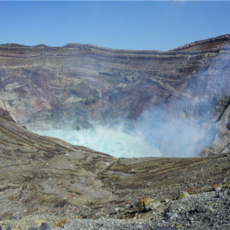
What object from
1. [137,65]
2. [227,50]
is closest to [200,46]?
[227,50]

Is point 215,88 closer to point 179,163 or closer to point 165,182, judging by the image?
point 179,163

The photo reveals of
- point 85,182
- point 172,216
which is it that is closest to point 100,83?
point 85,182

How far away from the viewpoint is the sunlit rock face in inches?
1620

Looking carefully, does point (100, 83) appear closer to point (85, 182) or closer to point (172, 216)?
point (85, 182)

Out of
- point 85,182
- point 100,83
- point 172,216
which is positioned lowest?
point 172,216

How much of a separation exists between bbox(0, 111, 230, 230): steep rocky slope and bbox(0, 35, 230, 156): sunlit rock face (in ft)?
56.2

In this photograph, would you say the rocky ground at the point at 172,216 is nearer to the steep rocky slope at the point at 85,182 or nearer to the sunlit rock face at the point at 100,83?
the steep rocky slope at the point at 85,182

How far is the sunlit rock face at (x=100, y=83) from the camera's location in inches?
1620

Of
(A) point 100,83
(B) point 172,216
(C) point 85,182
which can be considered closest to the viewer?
(B) point 172,216

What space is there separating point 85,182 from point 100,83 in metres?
34.4

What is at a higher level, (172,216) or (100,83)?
(100,83)

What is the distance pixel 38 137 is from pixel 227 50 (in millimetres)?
32758

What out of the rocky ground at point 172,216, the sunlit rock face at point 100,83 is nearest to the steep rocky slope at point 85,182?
the rocky ground at point 172,216

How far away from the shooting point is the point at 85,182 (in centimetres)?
2253
